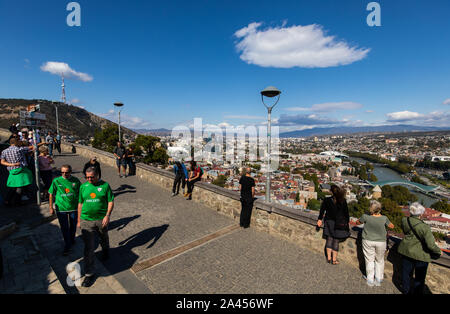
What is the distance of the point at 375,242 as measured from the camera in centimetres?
344

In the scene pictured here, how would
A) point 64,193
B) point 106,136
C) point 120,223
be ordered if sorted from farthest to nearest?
point 106,136
point 120,223
point 64,193

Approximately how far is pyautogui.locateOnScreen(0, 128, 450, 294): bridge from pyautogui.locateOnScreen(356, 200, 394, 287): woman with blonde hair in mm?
219

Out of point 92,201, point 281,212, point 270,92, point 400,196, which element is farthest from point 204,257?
point 400,196

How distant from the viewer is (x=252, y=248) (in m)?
4.71

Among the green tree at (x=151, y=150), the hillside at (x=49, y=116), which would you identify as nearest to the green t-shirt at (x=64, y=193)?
the green tree at (x=151, y=150)

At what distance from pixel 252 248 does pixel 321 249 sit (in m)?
1.49

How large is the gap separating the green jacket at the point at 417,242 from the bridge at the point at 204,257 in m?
0.46

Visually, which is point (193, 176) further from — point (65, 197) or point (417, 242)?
point (417, 242)

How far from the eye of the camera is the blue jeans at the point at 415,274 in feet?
10.00

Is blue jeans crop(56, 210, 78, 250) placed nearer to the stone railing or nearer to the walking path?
the walking path

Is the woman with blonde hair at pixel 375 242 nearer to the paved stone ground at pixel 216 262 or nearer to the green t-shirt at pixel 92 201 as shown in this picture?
the paved stone ground at pixel 216 262

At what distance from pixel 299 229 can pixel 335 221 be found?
102 centimetres

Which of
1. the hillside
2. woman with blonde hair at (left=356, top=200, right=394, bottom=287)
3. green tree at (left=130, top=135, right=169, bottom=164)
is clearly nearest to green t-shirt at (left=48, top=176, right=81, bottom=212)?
woman with blonde hair at (left=356, top=200, right=394, bottom=287)
